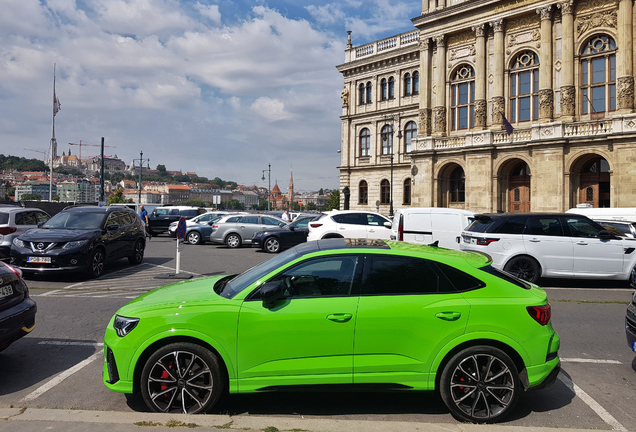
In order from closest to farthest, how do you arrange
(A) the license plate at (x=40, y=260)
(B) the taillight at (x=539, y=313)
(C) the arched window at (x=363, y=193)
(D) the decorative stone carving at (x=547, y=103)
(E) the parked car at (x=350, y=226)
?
1. (B) the taillight at (x=539, y=313)
2. (A) the license plate at (x=40, y=260)
3. (E) the parked car at (x=350, y=226)
4. (D) the decorative stone carving at (x=547, y=103)
5. (C) the arched window at (x=363, y=193)

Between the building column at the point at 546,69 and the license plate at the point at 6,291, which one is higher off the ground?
the building column at the point at 546,69

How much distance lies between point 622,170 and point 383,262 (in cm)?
2814

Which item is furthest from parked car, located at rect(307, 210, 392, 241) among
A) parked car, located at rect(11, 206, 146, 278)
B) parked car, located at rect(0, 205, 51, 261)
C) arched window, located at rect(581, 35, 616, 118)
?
arched window, located at rect(581, 35, 616, 118)

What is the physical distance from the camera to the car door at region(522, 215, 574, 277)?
10953 mm

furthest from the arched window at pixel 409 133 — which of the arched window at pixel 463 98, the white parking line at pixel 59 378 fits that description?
the white parking line at pixel 59 378

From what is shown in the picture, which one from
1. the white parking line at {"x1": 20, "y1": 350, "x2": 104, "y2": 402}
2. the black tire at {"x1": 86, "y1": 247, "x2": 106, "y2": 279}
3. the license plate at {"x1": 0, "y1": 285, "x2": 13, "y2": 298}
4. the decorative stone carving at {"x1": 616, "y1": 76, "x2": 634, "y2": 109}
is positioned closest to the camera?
the white parking line at {"x1": 20, "y1": 350, "x2": 104, "y2": 402}

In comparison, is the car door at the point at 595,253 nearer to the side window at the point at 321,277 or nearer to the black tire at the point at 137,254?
the side window at the point at 321,277

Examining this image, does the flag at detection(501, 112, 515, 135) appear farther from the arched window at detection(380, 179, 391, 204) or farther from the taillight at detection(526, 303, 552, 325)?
the taillight at detection(526, 303, 552, 325)

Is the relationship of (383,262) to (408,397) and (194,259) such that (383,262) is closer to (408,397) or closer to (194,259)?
(408,397)

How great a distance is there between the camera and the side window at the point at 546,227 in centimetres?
1105

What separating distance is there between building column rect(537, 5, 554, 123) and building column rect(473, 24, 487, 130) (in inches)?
152

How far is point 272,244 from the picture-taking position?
19391mm

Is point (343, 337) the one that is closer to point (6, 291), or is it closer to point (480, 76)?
point (6, 291)

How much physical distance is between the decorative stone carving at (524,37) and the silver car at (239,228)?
2194 centimetres
